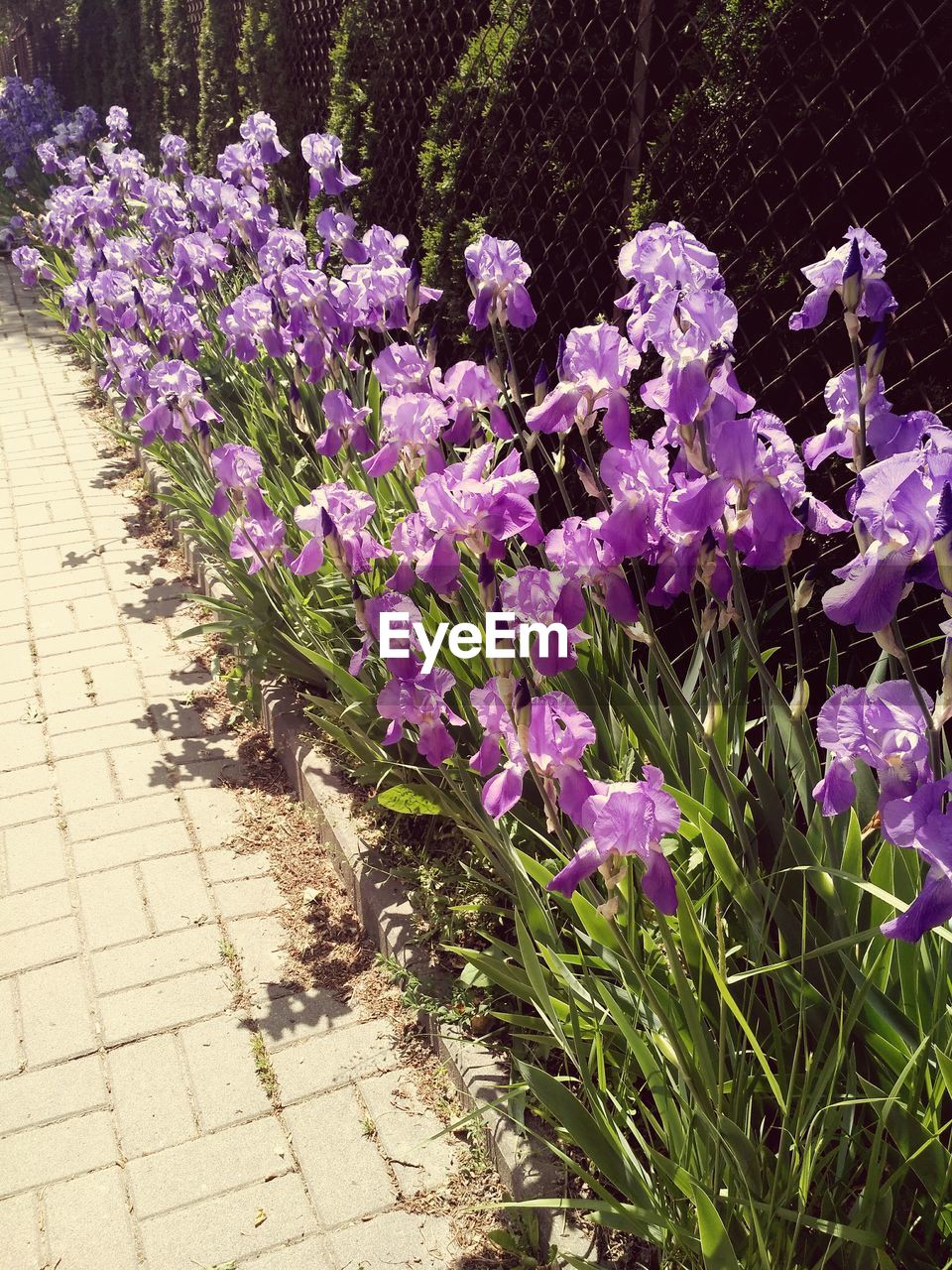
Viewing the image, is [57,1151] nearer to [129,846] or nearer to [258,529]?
[129,846]

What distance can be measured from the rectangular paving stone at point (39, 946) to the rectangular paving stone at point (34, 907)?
0.03 m

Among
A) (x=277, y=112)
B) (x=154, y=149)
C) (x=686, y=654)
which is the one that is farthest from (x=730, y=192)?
(x=154, y=149)

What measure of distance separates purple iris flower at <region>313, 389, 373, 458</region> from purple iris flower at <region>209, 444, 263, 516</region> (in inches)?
7.3

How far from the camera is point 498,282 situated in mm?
2312

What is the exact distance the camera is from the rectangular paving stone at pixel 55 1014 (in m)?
2.35

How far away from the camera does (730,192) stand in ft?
8.85

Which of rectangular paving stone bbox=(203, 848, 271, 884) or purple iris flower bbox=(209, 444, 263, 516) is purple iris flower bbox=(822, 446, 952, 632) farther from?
rectangular paving stone bbox=(203, 848, 271, 884)

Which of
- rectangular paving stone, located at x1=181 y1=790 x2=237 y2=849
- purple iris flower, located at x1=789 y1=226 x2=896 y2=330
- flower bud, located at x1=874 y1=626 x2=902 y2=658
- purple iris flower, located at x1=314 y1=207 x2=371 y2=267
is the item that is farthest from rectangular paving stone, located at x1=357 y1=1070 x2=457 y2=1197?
purple iris flower, located at x1=314 y1=207 x2=371 y2=267

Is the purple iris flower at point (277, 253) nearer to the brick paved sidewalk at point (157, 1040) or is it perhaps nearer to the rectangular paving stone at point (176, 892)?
the brick paved sidewalk at point (157, 1040)

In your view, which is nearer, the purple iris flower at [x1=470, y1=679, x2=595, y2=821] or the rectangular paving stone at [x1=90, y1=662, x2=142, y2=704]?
the purple iris flower at [x1=470, y1=679, x2=595, y2=821]

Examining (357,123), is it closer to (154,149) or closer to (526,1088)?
(526,1088)

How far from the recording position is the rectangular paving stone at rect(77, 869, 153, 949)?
8.75 ft

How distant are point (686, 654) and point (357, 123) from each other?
3722 mm

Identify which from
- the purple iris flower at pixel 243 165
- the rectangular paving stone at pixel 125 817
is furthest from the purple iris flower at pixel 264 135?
the rectangular paving stone at pixel 125 817
